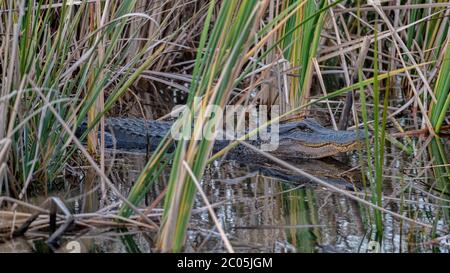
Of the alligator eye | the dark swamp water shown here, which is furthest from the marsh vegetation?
the alligator eye

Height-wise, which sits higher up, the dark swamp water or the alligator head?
the alligator head

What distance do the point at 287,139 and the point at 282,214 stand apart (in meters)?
1.47

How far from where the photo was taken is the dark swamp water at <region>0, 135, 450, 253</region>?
2527 mm

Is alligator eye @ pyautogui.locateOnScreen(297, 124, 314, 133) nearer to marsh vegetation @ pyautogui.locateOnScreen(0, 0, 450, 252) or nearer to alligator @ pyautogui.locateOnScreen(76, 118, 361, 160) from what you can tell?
alligator @ pyautogui.locateOnScreen(76, 118, 361, 160)

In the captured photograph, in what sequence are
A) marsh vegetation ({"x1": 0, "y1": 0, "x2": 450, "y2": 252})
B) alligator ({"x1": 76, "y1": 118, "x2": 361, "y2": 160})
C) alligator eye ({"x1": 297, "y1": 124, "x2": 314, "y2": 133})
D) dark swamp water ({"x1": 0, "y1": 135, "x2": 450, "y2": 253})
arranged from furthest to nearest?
alligator eye ({"x1": 297, "y1": 124, "x2": 314, "y2": 133}) < alligator ({"x1": 76, "y1": 118, "x2": 361, "y2": 160}) < dark swamp water ({"x1": 0, "y1": 135, "x2": 450, "y2": 253}) < marsh vegetation ({"x1": 0, "y1": 0, "x2": 450, "y2": 252})

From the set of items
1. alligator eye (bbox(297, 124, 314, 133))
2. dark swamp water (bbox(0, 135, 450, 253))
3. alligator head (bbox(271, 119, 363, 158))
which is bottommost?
dark swamp water (bbox(0, 135, 450, 253))

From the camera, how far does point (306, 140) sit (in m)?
4.33

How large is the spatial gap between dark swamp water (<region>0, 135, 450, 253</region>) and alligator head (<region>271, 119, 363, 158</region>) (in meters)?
0.34

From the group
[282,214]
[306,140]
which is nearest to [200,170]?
[282,214]

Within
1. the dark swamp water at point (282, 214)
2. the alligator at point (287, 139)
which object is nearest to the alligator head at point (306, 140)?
the alligator at point (287, 139)

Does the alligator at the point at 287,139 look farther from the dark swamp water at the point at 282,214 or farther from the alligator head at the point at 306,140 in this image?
the dark swamp water at the point at 282,214

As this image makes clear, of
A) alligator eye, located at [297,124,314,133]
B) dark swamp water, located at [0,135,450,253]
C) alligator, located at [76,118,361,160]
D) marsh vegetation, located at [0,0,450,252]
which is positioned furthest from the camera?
alligator eye, located at [297,124,314,133]
